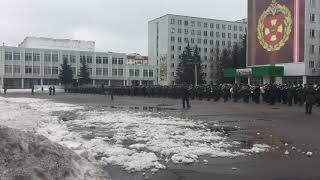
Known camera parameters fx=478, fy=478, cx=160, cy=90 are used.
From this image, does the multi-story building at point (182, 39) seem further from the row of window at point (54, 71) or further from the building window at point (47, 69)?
the building window at point (47, 69)

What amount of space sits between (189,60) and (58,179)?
309ft

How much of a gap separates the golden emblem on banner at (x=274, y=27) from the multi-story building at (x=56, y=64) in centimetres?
5834

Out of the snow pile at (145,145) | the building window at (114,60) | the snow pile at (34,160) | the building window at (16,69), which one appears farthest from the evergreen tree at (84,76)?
the snow pile at (34,160)

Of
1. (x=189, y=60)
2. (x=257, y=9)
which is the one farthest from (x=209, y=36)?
(x=257, y=9)

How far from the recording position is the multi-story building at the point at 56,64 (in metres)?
113

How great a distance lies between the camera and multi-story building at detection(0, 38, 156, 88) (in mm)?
113375

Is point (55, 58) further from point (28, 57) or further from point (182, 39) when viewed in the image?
point (182, 39)

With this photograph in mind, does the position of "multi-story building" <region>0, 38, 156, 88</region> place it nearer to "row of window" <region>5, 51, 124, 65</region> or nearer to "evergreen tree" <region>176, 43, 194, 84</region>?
"row of window" <region>5, 51, 124, 65</region>

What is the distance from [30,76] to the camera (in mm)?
115312

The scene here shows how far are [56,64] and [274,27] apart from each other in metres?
68.3

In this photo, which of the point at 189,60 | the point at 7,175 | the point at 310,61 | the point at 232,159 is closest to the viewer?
the point at 7,175

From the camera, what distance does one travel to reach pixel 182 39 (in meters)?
133

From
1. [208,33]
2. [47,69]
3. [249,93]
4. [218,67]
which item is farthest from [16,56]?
[249,93]

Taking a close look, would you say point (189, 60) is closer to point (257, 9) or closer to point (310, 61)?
point (257, 9)
